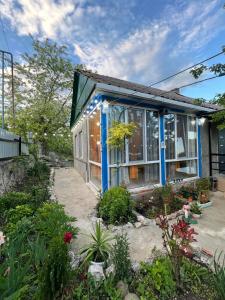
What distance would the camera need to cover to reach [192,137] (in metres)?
8.08

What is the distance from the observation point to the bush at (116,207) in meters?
4.48

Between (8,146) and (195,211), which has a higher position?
(8,146)

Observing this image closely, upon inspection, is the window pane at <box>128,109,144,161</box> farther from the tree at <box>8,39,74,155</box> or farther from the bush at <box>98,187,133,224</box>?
the tree at <box>8,39,74,155</box>

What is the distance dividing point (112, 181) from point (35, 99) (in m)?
17.0

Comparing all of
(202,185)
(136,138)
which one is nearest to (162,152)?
(136,138)

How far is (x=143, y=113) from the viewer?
6.58m

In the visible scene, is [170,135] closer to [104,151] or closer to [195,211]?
[104,151]

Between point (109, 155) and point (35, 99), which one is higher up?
point (35, 99)

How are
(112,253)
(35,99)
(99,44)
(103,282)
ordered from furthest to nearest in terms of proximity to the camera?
(35,99)
(99,44)
(112,253)
(103,282)

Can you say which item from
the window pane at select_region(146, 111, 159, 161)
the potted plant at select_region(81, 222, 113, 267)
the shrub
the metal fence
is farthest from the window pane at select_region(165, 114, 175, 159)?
the metal fence

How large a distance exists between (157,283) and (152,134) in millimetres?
5050

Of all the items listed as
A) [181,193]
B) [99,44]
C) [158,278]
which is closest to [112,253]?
[158,278]

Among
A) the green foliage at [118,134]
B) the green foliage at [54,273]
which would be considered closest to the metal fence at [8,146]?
the green foliage at [118,134]

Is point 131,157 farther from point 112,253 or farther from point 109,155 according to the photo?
point 112,253
